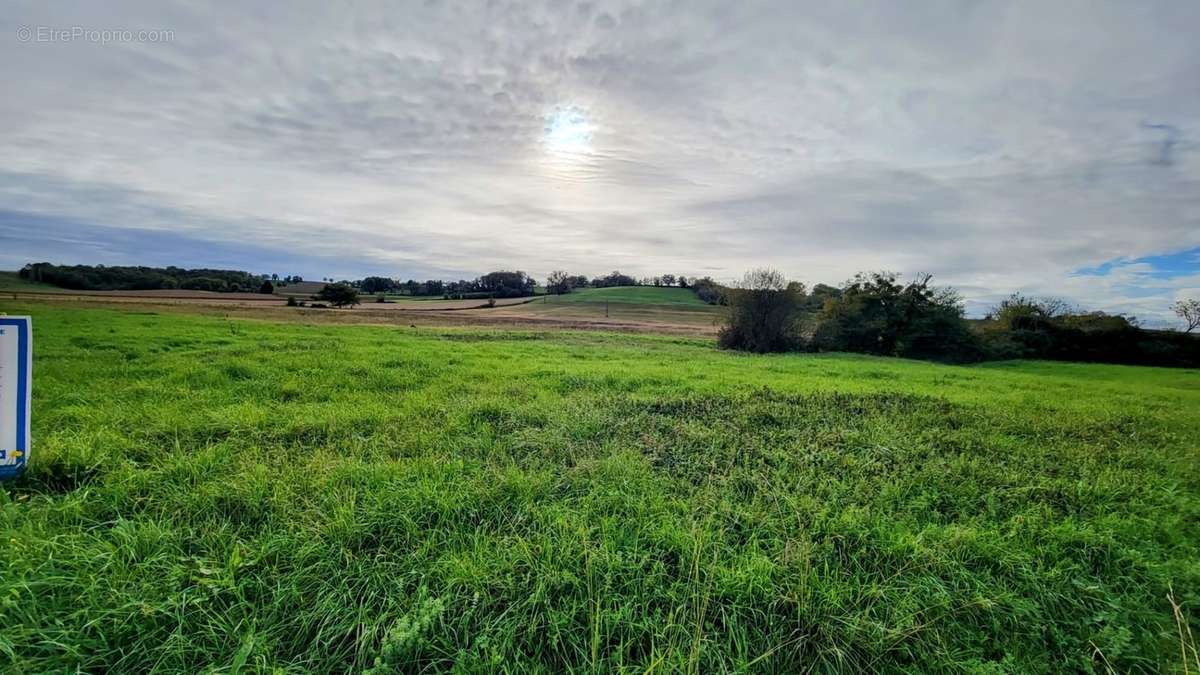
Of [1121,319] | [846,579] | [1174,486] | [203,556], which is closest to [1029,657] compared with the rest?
[846,579]

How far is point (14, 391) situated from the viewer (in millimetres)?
3473

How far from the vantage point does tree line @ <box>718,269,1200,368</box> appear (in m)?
28.5

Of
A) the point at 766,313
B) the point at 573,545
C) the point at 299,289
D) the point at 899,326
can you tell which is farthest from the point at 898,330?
the point at 299,289

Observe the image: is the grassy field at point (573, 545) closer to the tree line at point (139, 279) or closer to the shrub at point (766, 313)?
the shrub at point (766, 313)

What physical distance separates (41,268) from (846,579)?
47.0 meters

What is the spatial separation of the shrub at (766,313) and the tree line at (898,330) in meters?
0.06

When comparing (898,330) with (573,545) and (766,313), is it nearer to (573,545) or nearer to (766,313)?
(766,313)

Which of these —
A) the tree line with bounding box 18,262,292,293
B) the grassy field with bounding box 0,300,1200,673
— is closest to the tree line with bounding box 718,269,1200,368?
the grassy field with bounding box 0,300,1200,673

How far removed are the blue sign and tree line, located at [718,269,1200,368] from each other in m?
28.7

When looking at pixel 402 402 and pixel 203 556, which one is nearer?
pixel 203 556

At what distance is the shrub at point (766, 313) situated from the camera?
2814 centimetres

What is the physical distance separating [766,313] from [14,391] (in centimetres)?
2926

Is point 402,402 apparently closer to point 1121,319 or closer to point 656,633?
point 656,633

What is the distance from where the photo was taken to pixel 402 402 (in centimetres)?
734
